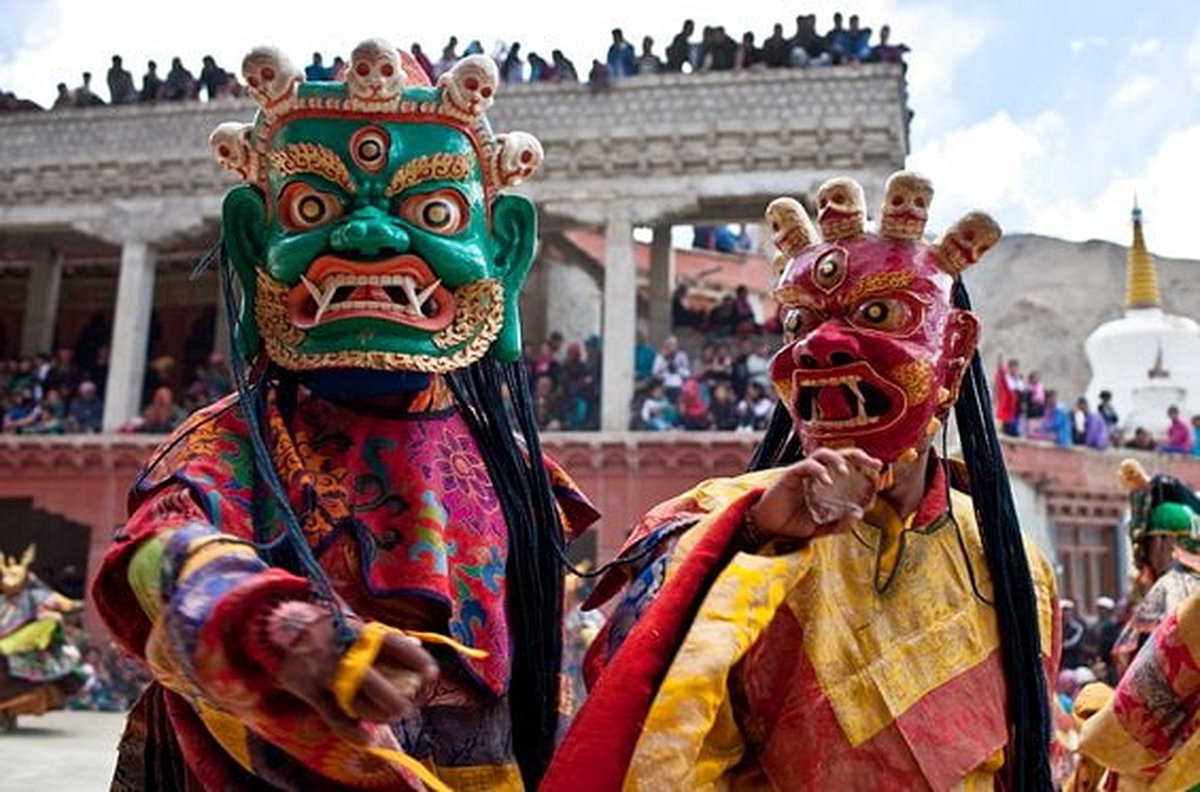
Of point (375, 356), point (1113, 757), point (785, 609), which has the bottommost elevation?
point (1113, 757)

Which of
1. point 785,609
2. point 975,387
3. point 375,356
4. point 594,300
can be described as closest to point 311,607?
point 375,356

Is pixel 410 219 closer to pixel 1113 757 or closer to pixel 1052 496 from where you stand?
pixel 1113 757

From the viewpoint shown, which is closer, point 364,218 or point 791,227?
point 364,218

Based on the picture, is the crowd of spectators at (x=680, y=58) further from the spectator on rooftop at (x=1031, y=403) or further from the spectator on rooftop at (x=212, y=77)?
the spectator on rooftop at (x=1031, y=403)

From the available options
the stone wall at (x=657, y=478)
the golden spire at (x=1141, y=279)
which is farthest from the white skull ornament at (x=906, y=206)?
the golden spire at (x=1141, y=279)

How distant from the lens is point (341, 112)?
225cm

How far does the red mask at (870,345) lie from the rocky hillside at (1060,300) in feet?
118

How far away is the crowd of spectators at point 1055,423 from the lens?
601 inches

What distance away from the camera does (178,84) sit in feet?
56.8

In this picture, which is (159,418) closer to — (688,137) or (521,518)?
(688,137)

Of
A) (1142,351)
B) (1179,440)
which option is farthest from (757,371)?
(1142,351)

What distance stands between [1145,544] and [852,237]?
3.60 metres

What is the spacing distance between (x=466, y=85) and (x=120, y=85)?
17.0 meters

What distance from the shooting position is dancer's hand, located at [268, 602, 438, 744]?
59.5 inches
